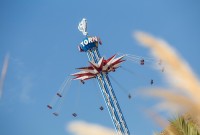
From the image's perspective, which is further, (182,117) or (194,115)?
(182,117)

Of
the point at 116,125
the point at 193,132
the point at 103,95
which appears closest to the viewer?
the point at 193,132

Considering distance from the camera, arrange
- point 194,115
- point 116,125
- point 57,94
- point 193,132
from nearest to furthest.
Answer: point 194,115 < point 193,132 < point 116,125 < point 57,94

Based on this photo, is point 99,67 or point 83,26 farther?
point 83,26

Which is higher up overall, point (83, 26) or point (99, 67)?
point (83, 26)

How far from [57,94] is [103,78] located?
6.81m

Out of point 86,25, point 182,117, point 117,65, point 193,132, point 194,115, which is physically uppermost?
point 86,25

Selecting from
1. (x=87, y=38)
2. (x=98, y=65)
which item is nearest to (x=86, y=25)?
(x=87, y=38)

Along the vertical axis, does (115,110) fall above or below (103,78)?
below

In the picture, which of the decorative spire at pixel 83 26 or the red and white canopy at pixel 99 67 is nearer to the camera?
the red and white canopy at pixel 99 67

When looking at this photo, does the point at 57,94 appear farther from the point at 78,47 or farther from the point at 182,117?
the point at 182,117

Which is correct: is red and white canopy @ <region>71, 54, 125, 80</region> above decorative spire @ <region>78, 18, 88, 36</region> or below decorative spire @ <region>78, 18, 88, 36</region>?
below

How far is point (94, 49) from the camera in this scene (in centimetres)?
4116

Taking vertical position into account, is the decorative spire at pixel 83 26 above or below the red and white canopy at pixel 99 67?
above

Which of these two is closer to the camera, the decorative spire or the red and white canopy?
the red and white canopy
